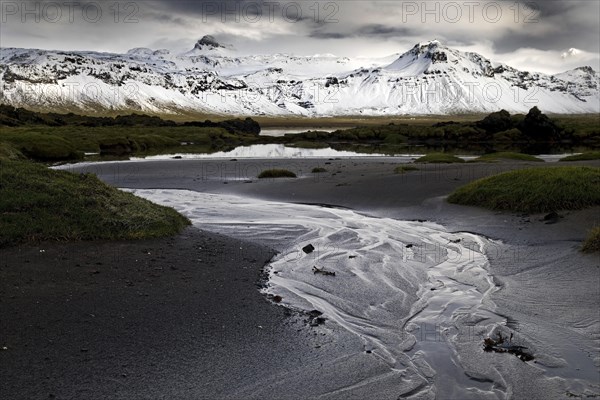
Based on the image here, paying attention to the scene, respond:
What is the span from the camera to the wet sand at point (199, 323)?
21.9ft

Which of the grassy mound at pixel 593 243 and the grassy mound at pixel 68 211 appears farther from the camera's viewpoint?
the grassy mound at pixel 68 211

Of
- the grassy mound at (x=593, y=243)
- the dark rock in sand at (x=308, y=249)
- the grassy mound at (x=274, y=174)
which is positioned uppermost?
the grassy mound at (x=274, y=174)

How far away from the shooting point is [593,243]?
1298 centimetres

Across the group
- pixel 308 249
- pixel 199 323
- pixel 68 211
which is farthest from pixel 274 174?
pixel 199 323

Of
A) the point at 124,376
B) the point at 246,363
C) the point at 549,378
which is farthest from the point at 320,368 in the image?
the point at 549,378

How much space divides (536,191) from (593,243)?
6.44 m

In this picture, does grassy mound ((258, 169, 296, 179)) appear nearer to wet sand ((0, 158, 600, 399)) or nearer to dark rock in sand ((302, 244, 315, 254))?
wet sand ((0, 158, 600, 399))

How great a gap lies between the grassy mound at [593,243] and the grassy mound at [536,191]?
5.08 m

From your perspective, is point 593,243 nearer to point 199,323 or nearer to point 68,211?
point 199,323

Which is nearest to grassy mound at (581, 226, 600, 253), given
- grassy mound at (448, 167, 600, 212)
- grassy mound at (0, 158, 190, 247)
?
grassy mound at (448, 167, 600, 212)

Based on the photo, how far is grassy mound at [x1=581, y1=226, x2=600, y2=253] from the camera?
1288cm

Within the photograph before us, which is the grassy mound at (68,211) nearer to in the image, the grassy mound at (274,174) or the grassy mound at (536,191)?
the grassy mound at (536,191)

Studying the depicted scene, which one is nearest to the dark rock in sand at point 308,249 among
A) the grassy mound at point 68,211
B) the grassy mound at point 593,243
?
the grassy mound at point 68,211

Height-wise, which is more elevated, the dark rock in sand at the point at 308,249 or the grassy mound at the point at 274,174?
the grassy mound at the point at 274,174
